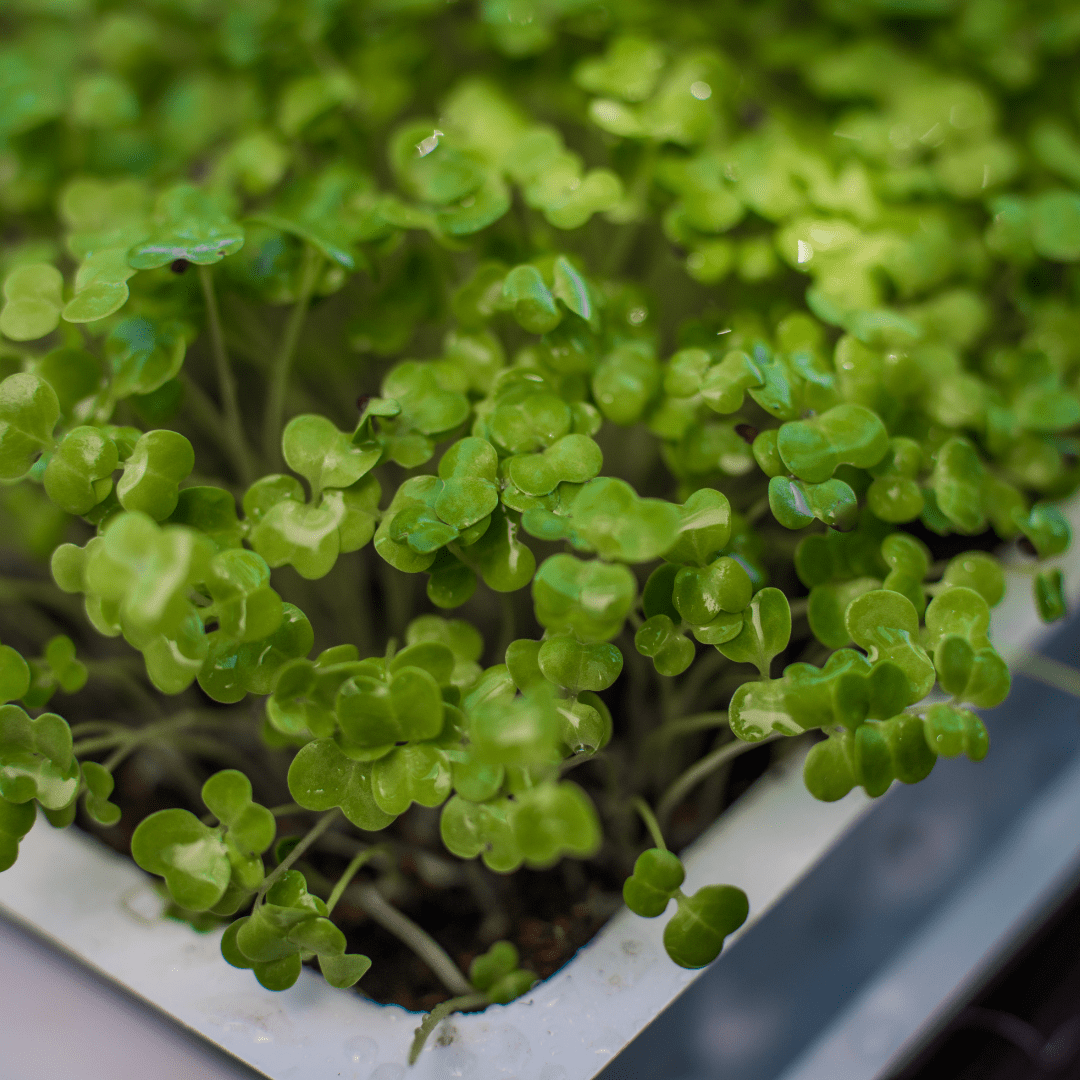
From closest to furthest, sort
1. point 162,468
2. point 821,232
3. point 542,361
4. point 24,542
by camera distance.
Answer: point 162,468 < point 542,361 < point 821,232 < point 24,542

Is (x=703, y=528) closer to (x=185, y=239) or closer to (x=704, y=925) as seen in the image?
(x=704, y=925)

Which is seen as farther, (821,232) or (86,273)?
(821,232)

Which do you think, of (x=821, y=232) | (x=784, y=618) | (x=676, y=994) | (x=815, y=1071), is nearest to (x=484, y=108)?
(x=821, y=232)

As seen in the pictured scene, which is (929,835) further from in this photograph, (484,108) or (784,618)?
(484,108)

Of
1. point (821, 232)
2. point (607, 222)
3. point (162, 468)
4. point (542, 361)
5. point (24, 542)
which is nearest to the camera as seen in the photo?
point (162, 468)

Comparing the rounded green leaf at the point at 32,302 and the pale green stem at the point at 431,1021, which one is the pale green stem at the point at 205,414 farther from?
the pale green stem at the point at 431,1021

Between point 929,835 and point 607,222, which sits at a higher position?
point 607,222

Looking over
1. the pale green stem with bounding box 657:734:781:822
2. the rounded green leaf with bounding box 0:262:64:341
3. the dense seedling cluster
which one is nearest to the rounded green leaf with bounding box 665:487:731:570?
the dense seedling cluster
